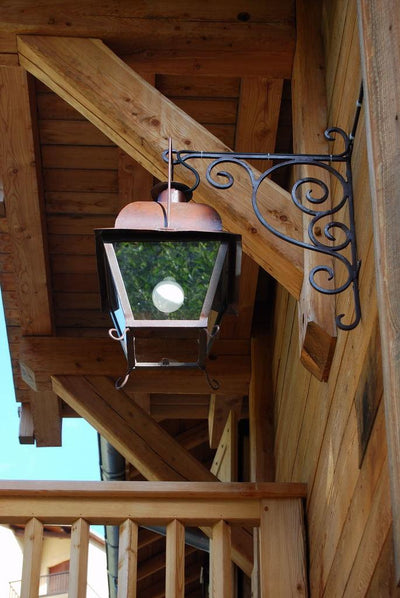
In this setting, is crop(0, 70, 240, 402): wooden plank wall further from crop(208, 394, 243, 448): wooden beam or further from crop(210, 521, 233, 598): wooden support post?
crop(210, 521, 233, 598): wooden support post

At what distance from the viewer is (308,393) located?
3516 millimetres

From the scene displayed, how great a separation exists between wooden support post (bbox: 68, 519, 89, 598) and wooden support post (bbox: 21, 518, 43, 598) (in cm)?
11

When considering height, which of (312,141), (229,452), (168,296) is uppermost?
(229,452)

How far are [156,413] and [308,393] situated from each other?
3.08 m

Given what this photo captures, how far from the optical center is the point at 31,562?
11.0 ft

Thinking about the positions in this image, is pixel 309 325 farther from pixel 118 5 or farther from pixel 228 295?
pixel 118 5

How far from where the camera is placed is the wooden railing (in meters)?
3.42

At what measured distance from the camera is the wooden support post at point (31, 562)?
332 cm

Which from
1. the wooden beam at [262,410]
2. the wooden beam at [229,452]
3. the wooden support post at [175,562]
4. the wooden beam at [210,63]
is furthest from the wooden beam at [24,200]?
the wooden support post at [175,562]

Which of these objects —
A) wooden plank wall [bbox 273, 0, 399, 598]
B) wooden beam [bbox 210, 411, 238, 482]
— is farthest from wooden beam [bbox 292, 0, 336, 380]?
wooden beam [bbox 210, 411, 238, 482]

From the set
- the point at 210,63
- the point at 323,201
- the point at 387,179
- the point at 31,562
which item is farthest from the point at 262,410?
the point at 387,179

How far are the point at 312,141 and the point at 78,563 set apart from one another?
1.60m

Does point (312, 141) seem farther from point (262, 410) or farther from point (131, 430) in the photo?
point (131, 430)

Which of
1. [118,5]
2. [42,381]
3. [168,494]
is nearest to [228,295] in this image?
[168,494]
